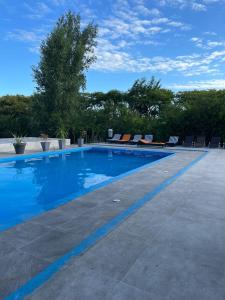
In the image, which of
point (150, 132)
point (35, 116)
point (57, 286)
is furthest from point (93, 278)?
point (35, 116)

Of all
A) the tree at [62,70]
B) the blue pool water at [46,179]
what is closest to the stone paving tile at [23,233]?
the blue pool water at [46,179]

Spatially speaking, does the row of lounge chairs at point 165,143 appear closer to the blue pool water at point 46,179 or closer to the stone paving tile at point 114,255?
the blue pool water at point 46,179

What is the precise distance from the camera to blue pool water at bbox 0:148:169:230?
5.03 meters

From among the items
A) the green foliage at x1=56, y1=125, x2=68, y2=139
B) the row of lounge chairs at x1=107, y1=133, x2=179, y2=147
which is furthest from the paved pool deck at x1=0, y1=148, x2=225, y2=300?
the green foliage at x1=56, y1=125, x2=68, y2=139

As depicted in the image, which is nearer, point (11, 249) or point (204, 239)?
point (11, 249)

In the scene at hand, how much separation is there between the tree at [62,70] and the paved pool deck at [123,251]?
13.3m

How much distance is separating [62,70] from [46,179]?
1083 centimetres

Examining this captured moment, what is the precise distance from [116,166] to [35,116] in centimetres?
955

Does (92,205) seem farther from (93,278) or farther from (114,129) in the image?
(114,129)

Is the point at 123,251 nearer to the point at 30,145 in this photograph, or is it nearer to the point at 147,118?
the point at 30,145

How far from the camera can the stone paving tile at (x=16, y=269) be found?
2.17 m

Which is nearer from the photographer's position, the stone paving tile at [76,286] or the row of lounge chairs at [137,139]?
the stone paving tile at [76,286]

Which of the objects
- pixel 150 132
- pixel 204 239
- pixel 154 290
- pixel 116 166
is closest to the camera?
pixel 154 290

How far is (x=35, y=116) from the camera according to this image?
58.1ft
